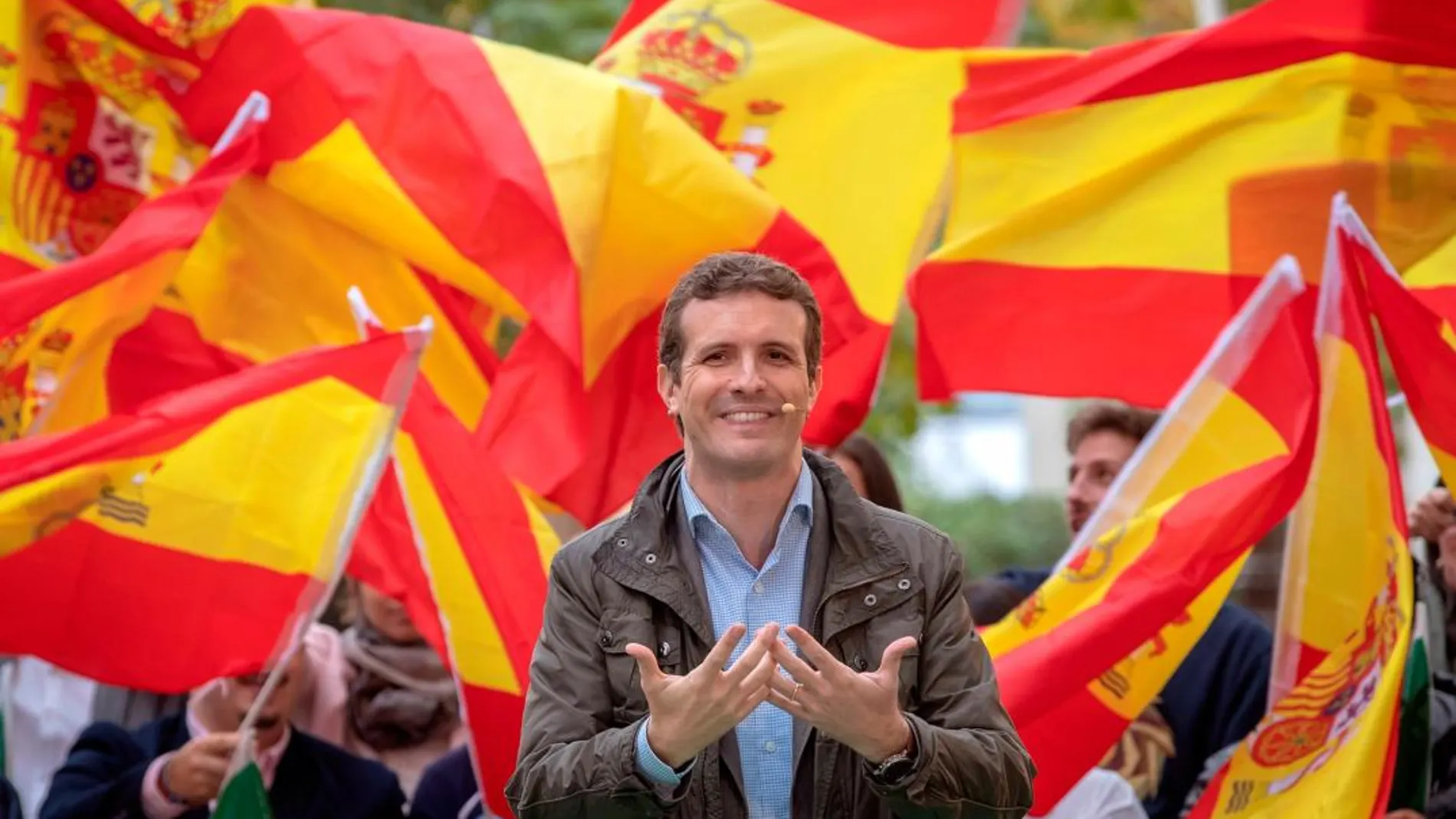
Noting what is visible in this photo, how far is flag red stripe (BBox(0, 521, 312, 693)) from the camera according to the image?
451 centimetres

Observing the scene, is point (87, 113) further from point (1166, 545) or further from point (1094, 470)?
point (1166, 545)

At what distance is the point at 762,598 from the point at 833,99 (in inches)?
128

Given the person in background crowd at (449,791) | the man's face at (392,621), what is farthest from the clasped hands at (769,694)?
the man's face at (392,621)

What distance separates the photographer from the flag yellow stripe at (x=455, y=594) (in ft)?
14.8

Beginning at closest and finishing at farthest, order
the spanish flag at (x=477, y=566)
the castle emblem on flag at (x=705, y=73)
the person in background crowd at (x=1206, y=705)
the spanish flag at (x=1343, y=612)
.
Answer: the spanish flag at (x=1343, y=612) → the spanish flag at (x=477, y=566) → the person in background crowd at (x=1206, y=705) → the castle emblem on flag at (x=705, y=73)


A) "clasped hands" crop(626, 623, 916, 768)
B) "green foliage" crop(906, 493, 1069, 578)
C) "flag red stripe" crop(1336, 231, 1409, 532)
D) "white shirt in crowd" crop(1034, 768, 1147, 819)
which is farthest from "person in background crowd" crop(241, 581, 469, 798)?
"green foliage" crop(906, 493, 1069, 578)

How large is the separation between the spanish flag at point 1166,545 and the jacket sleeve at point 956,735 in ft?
5.06

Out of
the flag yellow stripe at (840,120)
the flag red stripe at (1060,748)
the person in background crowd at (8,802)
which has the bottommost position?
the person in background crowd at (8,802)

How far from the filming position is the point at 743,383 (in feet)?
9.07

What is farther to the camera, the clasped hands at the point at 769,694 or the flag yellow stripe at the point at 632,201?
the flag yellow stripe at the point at 632,201

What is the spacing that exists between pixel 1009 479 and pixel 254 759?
18.8 metres

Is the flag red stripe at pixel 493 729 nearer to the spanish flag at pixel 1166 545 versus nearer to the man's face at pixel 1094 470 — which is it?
the spanish flag at pixel 1166 545

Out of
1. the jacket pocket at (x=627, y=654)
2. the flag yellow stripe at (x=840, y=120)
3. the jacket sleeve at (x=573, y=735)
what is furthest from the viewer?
the flag yellow stripe at (x=840, y=120)

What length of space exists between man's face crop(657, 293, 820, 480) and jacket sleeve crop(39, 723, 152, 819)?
237 cm
